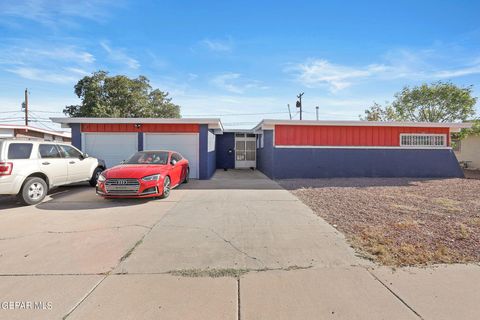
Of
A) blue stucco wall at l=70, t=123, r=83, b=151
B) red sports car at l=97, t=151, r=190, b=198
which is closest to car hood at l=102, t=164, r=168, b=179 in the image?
red sports car at l=97, t=151, r=190, b=198

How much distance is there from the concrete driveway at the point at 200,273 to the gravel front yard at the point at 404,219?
34 centimetres

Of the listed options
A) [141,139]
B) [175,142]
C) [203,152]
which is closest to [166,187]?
[203,152]

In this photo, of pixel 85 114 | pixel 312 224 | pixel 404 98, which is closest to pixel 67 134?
pixel 85 114

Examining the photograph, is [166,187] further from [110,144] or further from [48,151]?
[110,144]

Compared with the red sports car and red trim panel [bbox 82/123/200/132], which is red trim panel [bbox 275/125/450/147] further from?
the red sports car

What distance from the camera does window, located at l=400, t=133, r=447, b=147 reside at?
42.3ft

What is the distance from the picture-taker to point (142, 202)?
23.7 ft

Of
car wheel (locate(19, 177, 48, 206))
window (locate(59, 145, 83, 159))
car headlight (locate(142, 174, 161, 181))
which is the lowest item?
car wheel (locate(19, 177, 48, 206))

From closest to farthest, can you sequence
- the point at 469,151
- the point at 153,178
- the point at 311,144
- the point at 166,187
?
1. the point at 153,178
2. the point at 166,187
3. the point at 311,144
4. the point at 469,151

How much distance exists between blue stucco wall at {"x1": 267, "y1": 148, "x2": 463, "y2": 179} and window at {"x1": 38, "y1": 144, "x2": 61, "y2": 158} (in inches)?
321

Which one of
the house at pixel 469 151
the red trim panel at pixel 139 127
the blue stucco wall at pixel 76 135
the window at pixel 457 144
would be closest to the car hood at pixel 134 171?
the red trim panel at pixel 139 127

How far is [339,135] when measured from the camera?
12586mm

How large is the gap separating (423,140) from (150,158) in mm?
12232

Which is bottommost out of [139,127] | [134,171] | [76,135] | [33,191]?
[33,191]
